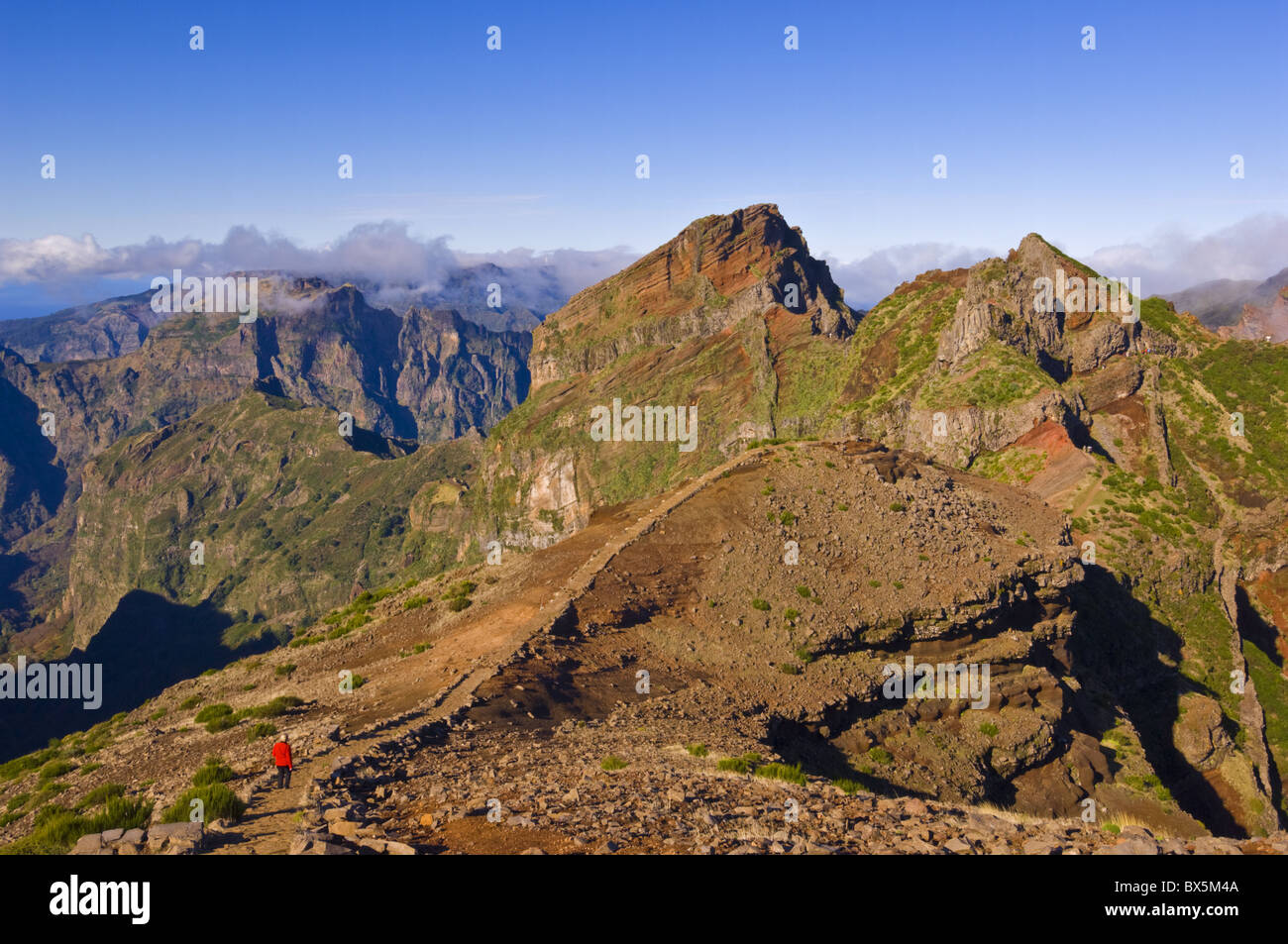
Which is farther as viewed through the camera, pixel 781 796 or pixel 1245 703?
pixel 1245 703

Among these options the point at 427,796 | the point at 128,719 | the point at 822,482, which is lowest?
the point at 128,719

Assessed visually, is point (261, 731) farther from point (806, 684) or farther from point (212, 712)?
point (806, 684)

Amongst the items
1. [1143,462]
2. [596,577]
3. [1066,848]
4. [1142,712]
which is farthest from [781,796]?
[1143,462]

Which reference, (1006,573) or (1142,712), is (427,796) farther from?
(1142,712)

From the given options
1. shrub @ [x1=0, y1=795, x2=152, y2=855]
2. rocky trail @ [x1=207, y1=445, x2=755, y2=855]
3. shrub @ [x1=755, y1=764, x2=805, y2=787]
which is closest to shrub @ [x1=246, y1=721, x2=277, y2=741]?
rocky trail @ [x1=207, y1=445, x2=755, y2=855]

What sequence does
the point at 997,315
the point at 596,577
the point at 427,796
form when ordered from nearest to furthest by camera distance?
the point at 427,796, the point at 596,577, the point at 997,315

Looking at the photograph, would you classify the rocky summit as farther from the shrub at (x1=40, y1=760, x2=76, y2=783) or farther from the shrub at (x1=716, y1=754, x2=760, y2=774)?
the shrub at (x1=716, y1=754, x2=760, y2=774)

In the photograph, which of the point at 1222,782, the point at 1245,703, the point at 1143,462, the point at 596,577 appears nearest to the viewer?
the point at 596,577

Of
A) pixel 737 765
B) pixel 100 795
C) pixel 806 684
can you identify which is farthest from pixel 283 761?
pixel 806 684
